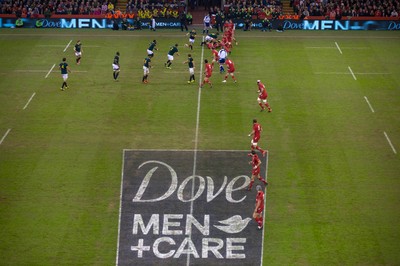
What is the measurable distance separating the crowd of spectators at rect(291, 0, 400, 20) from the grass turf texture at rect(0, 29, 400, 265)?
323cm

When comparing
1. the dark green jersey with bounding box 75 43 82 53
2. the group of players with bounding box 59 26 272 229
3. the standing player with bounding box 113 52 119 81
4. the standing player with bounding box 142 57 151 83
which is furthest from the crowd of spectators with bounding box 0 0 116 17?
the standing player with bounding box 142 57 151 83

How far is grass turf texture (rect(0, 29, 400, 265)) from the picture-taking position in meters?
44.2

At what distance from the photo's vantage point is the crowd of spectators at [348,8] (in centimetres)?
8481

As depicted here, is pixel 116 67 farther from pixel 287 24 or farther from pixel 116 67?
pixel 287 24

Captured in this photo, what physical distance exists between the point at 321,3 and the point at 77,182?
43.4 m

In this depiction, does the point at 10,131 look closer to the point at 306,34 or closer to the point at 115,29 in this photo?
the point at 115,29

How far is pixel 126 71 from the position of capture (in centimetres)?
6981

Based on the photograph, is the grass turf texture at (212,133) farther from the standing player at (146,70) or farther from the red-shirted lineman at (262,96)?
the red-shirted lineman at (262,96)

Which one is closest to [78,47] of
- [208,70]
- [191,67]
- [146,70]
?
[146,70]

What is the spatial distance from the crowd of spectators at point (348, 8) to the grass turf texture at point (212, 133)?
10.6ft

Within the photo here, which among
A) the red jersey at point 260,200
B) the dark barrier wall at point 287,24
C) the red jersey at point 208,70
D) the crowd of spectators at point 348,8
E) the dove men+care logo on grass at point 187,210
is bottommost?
the dark barrier wall at point 287,24

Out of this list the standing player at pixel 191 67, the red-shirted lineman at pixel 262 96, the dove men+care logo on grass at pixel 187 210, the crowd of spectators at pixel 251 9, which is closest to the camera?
the dove men+care logo on grass at pixel 187 210

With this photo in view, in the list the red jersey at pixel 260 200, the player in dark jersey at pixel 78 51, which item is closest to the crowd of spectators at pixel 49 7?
the player in dark jersey at pixel 78 51

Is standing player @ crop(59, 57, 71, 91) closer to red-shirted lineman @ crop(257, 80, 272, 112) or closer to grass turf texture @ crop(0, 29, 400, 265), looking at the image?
grass turf texture @ crop(0, 29, 400, 265)
